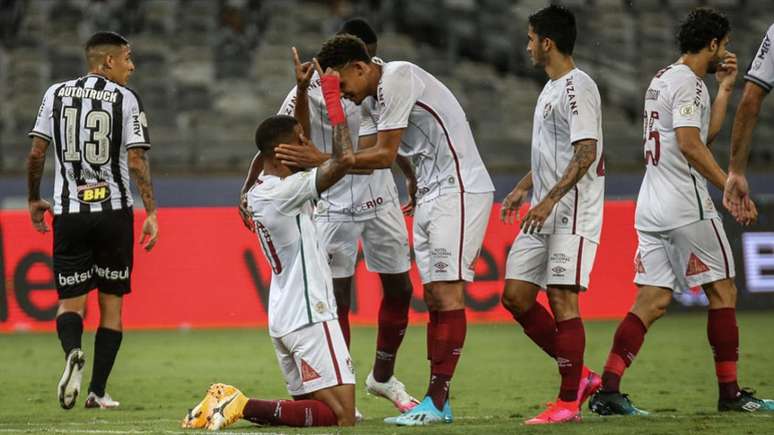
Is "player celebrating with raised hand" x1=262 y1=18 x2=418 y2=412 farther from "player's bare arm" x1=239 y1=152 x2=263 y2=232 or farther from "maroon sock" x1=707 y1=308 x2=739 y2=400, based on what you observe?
"maroon sock" x1=707 y1=308 x2=739 y2=400

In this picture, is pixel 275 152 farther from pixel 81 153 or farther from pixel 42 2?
pixel 42 2

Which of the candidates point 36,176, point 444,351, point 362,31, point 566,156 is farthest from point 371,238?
point 36,176

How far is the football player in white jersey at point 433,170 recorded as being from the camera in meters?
6.59

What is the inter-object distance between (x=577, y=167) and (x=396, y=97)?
103 centimetres

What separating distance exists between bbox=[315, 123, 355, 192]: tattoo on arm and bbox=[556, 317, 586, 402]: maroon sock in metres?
1.55

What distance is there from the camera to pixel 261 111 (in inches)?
719

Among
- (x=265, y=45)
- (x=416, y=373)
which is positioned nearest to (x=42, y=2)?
(x=265, y=45)

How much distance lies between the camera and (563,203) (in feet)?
22.5

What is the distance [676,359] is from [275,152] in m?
5.47

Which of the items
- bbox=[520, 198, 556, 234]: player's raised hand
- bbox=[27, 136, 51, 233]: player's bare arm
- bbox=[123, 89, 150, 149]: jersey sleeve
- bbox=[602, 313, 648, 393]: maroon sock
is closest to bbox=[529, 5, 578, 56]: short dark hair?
bbox=[520, 198, 556, 234]: player's raised hand

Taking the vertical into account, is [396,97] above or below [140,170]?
above

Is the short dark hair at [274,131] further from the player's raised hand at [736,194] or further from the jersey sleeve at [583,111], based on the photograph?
the player's raised hand at [736,194]

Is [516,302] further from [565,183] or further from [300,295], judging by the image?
[300,295]

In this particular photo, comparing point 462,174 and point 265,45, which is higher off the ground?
point 265,45
